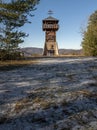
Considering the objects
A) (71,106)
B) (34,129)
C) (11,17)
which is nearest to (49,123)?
(34,129)

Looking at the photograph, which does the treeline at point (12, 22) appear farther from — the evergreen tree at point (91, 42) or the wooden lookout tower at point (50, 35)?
the wooden lookout tower at point (50, 35)

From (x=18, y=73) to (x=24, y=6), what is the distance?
9343 mm

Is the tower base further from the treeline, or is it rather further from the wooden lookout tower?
the treeline

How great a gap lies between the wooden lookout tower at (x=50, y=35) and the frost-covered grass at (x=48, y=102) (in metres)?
40.3

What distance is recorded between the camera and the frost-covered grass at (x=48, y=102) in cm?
816

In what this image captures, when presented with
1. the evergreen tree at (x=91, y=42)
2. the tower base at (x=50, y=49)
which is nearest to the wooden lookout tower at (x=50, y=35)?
the tower base at (x=50, y=49)

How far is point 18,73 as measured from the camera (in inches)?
631

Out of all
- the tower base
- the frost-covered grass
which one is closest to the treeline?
the frost-covered grass

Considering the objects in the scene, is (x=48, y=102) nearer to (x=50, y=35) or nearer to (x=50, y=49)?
(x=50, y=49)

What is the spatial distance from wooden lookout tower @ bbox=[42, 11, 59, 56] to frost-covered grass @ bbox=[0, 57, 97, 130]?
132 feet

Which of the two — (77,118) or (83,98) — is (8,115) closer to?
(77,118)

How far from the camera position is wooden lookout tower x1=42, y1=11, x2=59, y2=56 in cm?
5460

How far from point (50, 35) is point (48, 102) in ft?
153

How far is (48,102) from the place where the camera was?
32.5 feet
